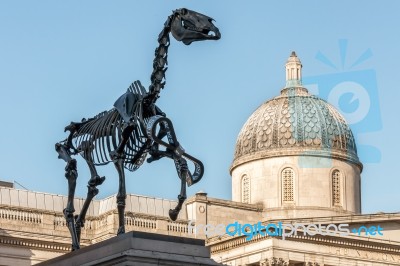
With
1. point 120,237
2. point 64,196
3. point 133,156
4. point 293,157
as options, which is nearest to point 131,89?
point 133,156

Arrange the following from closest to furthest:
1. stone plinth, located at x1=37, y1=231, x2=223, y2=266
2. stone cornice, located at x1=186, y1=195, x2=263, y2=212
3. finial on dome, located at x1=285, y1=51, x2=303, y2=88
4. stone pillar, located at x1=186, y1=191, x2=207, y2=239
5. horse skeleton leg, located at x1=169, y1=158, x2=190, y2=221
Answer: stone plinth, located at x1=37, y1=231, x2=223, y2=266
horse skeleton leg, located at x1=169, y1=158, x2=190, y2=221
stone pillar, located at x1=186, y1=191, x2=207, y2=239
stone cornice, located at x1=186, y1=195, x2=263, y2=212
finial on dome, located at x1=285, y1=51, x2=303, y2=88

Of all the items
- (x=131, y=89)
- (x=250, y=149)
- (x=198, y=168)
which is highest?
(x=250, y=149)

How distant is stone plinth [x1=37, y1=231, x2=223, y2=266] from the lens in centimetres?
2277

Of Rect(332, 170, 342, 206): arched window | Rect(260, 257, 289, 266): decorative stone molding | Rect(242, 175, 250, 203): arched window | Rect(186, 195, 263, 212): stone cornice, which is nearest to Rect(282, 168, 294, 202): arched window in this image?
Rect(186, 195, 263, 212): stone cornice

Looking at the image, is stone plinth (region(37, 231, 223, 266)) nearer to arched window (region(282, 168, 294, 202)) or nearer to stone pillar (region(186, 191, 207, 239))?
stone pillar (region(186, 191, 207, 239))

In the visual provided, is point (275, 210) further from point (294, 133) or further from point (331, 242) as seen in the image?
point (331, 242)

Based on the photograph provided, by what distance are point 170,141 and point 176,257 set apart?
2.84 m

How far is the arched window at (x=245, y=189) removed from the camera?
261ft

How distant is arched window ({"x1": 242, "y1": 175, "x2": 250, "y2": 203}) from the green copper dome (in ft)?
3.57

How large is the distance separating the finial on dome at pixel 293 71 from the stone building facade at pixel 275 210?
0.07m

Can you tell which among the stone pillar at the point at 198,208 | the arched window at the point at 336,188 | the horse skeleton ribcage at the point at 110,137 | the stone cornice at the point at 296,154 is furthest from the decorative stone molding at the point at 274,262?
the horse skeleton ribcage at the point at 110,137

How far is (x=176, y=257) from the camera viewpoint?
76.2 ft

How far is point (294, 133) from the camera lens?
78.8 meters

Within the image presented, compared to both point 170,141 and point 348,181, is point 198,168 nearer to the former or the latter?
point 170,141
